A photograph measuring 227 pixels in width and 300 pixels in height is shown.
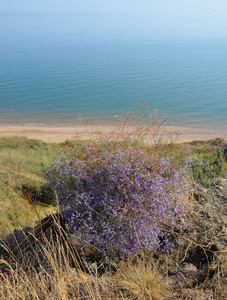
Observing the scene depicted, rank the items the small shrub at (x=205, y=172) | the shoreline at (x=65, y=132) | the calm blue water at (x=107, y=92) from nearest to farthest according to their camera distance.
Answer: the small shrub at (x=205, y=172)
the shoreline at (x=65, y=132)
the calm blue water at (x=107, y=92)

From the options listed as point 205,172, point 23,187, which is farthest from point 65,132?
point 205,172

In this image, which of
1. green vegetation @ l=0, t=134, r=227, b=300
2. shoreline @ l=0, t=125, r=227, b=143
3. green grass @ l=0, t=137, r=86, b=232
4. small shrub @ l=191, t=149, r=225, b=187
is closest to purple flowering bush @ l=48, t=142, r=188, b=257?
green vegetation @ l=0, t=134, r=227, b=300

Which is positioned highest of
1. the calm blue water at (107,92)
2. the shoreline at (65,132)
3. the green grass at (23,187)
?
the calm blue water at (107,92)

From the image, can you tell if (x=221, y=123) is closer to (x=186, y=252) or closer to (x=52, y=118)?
(x=52, y=118)

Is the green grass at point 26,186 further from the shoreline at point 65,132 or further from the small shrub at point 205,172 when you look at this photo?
the shoreline at point 65,132

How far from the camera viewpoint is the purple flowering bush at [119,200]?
2803 millimetres

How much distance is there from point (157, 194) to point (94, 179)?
2.29ft

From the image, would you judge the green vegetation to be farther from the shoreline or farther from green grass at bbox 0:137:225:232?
the shoreline

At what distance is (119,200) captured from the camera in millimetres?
2967

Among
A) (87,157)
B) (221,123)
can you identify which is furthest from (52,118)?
(87,157)

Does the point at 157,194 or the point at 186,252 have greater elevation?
the point at 157,194

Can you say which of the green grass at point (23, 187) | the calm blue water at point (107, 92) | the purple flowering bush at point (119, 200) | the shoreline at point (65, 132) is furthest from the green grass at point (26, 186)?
the calm blue water at point (107, 92)

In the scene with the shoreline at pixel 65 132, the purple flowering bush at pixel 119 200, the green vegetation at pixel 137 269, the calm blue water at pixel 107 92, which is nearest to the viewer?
the green vegetation at pixel 137 269

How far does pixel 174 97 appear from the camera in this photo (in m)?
37.8
